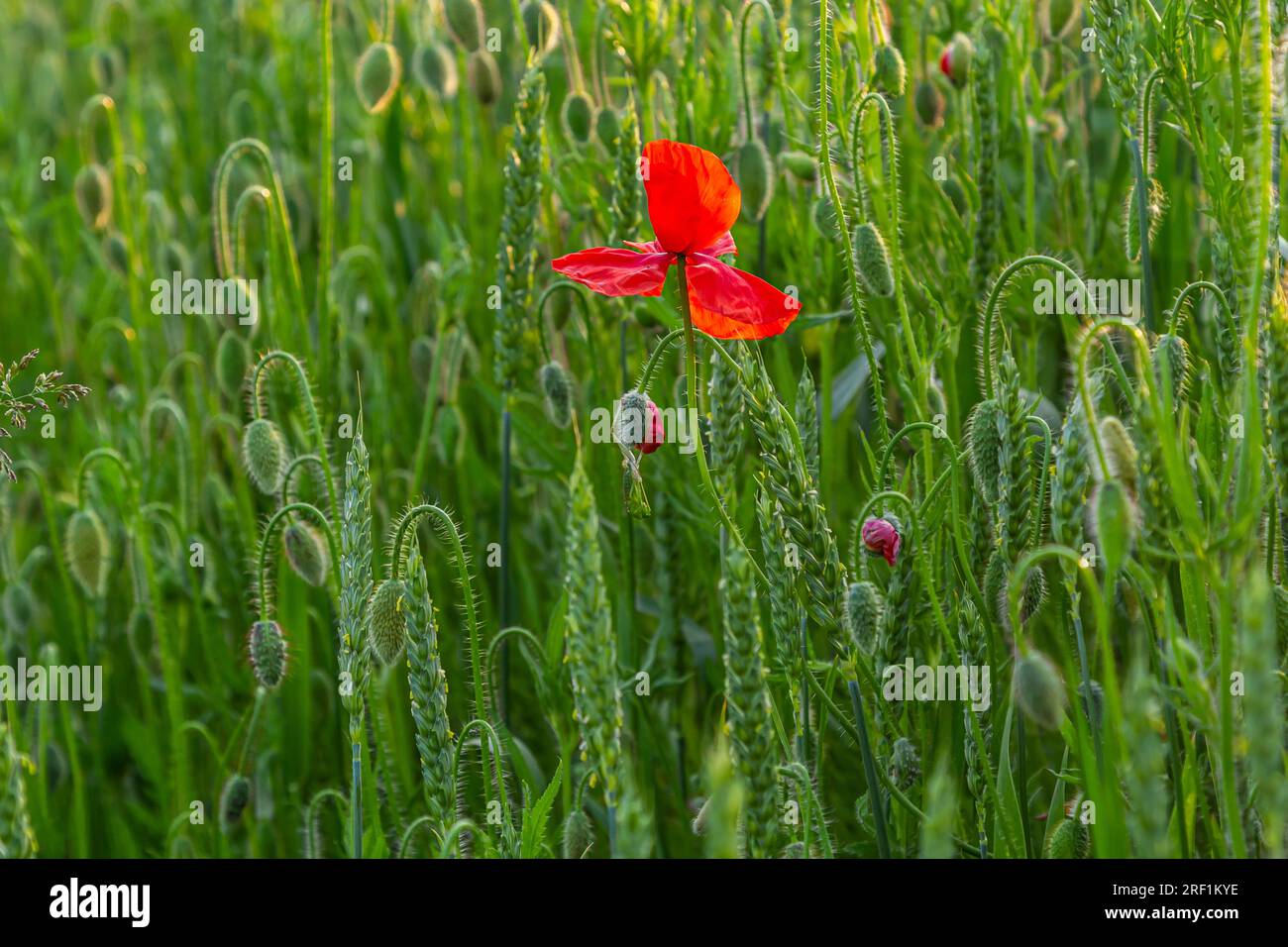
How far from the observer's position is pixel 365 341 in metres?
2.49

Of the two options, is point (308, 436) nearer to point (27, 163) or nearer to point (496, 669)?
point (496, 669)

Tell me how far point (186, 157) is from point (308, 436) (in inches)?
73.8

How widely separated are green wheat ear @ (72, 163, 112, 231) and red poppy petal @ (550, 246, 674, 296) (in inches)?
61.5

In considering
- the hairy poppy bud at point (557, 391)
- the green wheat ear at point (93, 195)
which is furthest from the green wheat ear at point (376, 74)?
the hairy poppy bud at point (557, 391)

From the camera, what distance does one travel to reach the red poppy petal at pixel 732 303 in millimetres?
1394

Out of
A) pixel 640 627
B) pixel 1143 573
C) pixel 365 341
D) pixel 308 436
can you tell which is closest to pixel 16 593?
pixel 308 436

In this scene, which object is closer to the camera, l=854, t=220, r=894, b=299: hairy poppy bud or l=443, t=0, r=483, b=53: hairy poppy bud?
l=854, t=220, r=894, b=299: hairy poppy bud

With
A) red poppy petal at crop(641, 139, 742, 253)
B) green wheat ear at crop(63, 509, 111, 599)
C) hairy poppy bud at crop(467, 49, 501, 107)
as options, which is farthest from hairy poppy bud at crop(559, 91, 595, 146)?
green wheat ear at crop(63, 509, 111, 599)

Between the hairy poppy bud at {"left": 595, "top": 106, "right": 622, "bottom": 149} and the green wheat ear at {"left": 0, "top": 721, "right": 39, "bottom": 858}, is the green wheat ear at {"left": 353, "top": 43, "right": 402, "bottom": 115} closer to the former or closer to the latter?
the hairy poppy bud at {"left": 595, "top": 106, "right": 622, "bottom": 149}

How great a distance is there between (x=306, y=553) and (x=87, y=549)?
45 centimetres

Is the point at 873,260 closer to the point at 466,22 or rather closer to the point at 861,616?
the point at 861,616

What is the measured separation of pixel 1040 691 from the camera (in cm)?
121

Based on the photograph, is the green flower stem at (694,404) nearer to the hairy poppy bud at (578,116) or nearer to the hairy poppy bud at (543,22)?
the hairy poppy bud at (543,22)

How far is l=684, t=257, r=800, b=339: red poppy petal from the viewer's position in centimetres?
139
